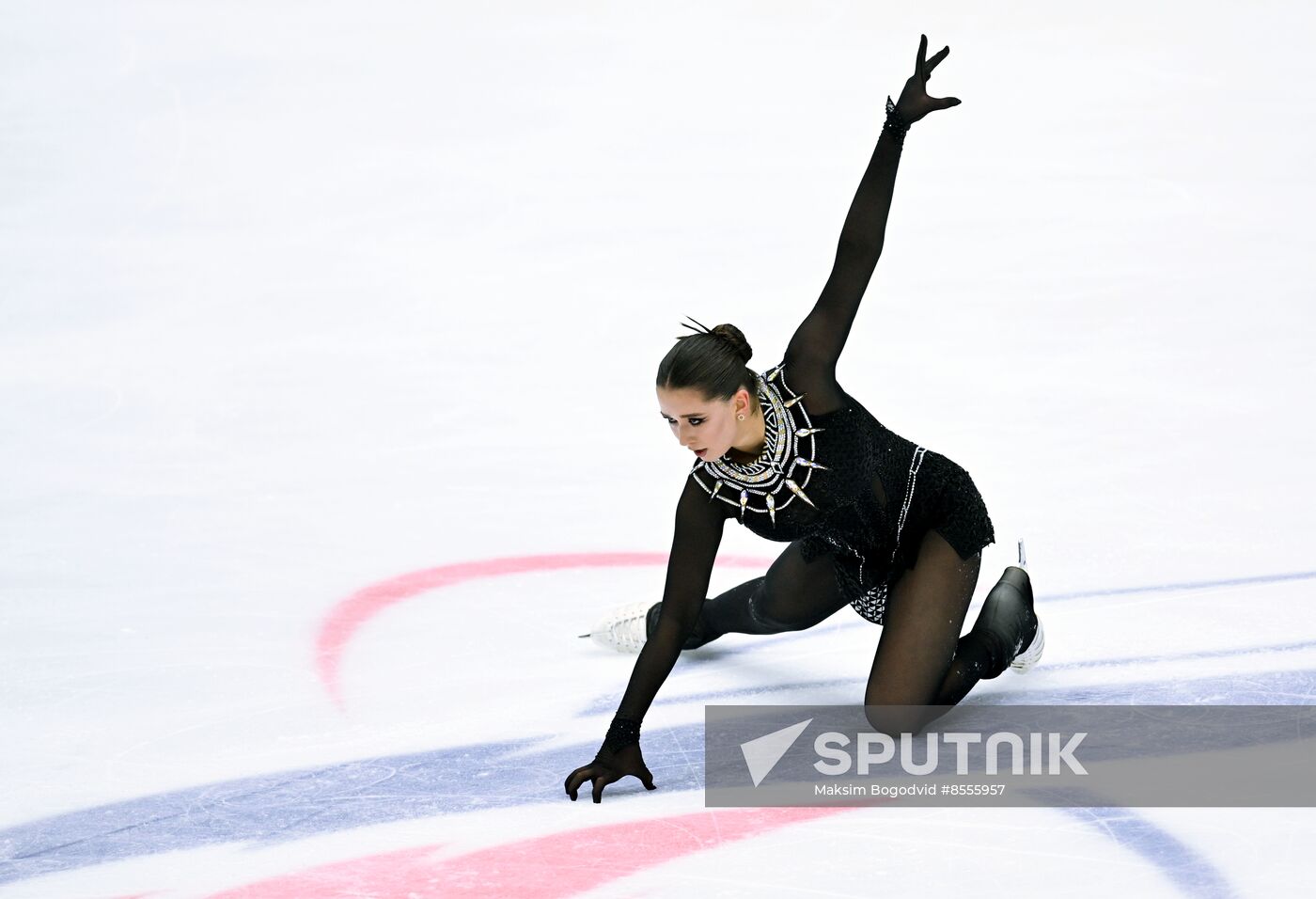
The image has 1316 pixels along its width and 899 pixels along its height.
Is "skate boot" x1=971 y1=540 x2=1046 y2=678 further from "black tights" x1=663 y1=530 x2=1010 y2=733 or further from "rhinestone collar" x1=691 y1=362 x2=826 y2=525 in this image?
"rhinestone collar" x1=691 y1=362 x2=826 y2=525

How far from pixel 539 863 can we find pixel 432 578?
1764 mm

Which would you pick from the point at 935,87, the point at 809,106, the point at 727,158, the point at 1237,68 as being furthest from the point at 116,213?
the point at 1237,68

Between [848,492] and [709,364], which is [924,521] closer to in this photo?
[848,492]

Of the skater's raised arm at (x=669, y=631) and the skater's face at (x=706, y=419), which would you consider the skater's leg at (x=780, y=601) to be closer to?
the skater's raised arm at (x=669, y=631)

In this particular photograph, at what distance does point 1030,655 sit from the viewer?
11.4 feet

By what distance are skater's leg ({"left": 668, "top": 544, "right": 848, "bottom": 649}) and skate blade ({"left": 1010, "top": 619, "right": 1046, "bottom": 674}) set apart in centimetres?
41

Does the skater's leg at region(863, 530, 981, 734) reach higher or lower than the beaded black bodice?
lower

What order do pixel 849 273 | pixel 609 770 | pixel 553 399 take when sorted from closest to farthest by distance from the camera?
pixel 609 770 < pixel 849 273 < pixel 553 399

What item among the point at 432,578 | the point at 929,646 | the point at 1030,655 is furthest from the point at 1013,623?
the point at 432,578

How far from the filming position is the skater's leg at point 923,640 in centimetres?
314

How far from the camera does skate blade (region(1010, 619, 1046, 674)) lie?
3463 millimetres

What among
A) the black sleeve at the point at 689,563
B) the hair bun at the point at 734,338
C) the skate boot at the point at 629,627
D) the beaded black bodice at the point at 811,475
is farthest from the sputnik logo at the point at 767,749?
the hair bun at the point at 734,338

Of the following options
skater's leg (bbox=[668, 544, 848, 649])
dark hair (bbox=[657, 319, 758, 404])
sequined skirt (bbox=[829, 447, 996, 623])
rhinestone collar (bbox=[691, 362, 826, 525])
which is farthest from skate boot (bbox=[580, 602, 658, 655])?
dark hair (bbox=[657, 319, 758, 404])

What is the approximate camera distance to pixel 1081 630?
147 inches
